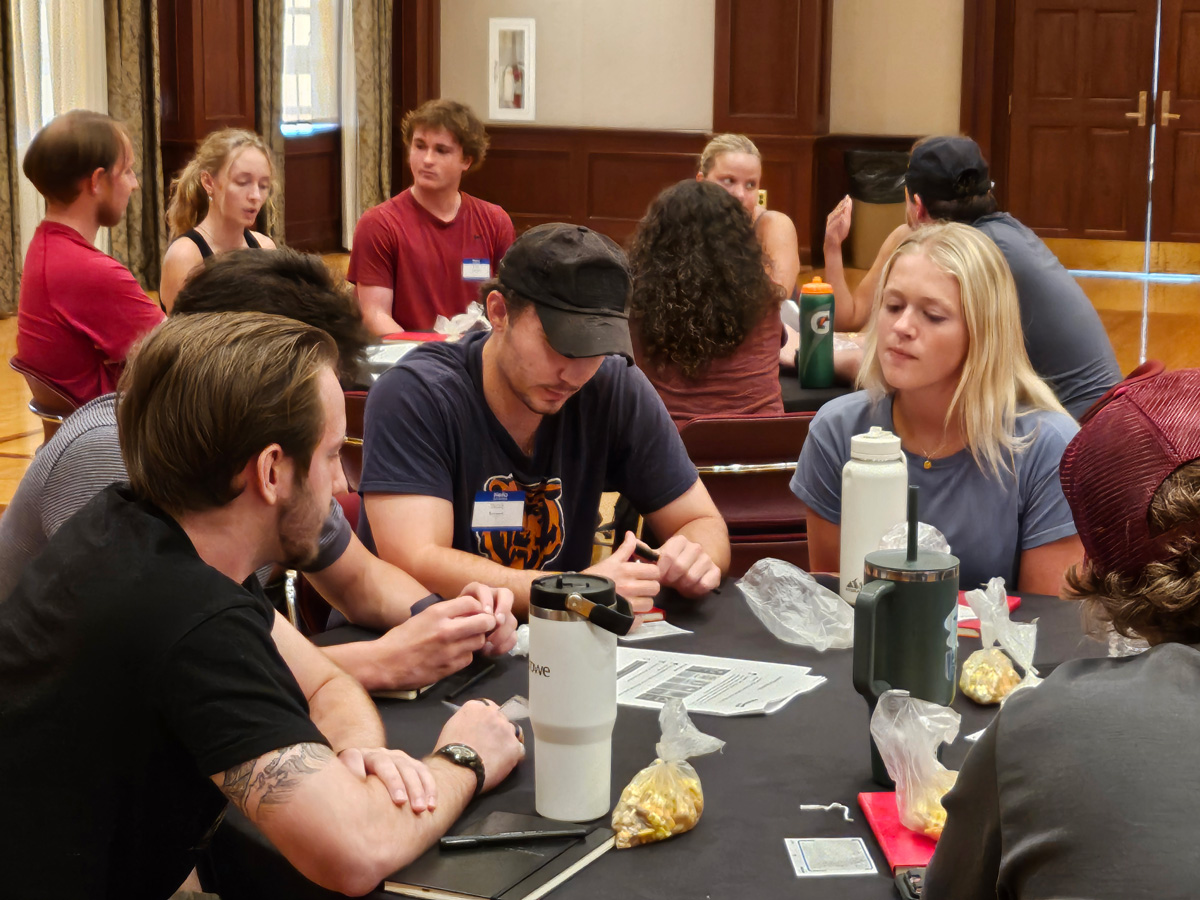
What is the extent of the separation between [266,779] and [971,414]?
4.92 ft

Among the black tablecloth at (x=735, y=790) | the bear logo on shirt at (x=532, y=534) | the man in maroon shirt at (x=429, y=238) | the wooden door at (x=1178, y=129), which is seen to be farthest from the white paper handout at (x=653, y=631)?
the wooden door at (x=1178, y=129)

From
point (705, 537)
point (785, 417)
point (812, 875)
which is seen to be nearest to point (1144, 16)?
point (785, 417)

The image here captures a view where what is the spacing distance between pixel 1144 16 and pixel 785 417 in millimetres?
9776

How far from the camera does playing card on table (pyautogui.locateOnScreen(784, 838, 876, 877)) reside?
1258mm

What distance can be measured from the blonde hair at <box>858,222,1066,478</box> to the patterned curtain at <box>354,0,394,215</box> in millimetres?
9388

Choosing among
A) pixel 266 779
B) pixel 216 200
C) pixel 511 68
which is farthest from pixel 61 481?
pixel 511 68

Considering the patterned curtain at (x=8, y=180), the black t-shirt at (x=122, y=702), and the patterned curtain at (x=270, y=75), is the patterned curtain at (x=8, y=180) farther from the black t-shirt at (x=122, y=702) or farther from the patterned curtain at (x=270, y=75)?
the black t-shirt at (x=122, y=702)

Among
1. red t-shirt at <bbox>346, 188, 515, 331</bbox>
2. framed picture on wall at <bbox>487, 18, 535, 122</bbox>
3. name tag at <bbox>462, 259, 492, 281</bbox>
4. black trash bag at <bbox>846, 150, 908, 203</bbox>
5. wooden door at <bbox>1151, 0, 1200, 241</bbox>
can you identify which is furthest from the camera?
framed picture on wall at <bbox>487, 18, 535, 122</bbox>

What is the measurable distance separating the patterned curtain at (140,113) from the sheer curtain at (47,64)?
0.62 feet

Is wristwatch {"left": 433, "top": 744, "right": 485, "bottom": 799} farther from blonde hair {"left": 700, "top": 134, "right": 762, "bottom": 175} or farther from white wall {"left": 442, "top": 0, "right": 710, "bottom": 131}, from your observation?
white wall {"left": 442, "top": 0, "right": 710, "bottom": 131}

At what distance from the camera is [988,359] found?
7.66 feet

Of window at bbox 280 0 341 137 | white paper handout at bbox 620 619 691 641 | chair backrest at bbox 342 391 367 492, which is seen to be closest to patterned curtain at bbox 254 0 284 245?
window at bbox 280 0 341 137

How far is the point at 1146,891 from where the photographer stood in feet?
2.87

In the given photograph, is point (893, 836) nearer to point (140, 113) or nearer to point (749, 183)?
point (749, 183)
